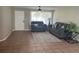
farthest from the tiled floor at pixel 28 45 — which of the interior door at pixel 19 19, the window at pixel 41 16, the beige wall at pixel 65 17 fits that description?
the beige wall at pixel 65 17

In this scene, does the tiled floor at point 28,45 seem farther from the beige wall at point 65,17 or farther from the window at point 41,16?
the beige wall at point 65,17

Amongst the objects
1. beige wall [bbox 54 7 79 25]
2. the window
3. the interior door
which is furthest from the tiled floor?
beige wall [bbox 54 7 79 25]

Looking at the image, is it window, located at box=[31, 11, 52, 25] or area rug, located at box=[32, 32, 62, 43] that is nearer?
window, located at box=[31, 11, 52, 25]

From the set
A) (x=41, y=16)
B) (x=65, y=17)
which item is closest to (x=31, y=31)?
(x=41, y=16)

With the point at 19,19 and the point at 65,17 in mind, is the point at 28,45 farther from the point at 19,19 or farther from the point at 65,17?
the point at 65,17

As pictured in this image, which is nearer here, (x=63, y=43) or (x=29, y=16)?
(x=29, y=16)

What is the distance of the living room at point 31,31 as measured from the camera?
2.54 meters

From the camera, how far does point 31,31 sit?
2.74 m

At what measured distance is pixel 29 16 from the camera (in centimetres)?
268

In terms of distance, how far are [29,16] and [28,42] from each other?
66cm

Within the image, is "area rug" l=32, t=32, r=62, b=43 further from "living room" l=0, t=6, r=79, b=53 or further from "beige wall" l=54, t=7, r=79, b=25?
"beige wall" l=54, t=7, r=79, b=25

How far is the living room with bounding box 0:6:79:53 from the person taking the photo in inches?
100.0
